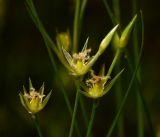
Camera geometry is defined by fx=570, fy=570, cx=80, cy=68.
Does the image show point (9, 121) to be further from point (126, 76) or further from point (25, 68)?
point (126, 76)

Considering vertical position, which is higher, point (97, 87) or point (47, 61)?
point (97, 87)

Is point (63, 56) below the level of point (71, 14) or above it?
above

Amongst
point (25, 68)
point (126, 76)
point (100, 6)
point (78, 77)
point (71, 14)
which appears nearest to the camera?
point (78, 77)

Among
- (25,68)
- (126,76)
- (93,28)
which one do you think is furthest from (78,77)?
(93,28)

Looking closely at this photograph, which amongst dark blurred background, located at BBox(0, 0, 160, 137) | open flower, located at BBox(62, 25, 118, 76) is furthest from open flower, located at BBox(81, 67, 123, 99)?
dark blurred background, located at BBox(0, 0, 160, 137)

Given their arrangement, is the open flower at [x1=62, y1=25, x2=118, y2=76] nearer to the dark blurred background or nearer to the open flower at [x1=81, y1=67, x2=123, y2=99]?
the open flower at [x1=81, y1=67, x2=123, y2=99]

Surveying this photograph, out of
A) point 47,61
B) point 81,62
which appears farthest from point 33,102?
point 47,61

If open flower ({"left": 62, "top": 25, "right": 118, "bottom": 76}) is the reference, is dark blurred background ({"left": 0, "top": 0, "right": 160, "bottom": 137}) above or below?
below

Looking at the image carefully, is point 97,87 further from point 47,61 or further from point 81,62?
point 47,61
